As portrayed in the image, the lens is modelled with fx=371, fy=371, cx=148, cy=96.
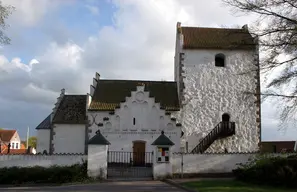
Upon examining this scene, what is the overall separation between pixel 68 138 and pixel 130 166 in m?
9.49

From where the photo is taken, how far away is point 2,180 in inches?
828

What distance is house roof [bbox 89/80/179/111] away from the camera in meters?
33.8

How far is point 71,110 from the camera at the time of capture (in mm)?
35031

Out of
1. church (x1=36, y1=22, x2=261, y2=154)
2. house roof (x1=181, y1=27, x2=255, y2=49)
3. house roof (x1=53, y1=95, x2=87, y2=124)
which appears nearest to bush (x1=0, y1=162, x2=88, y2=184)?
church (x1=36, y1=22, x2=261, y2=154)

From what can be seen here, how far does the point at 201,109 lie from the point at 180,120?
225 cm

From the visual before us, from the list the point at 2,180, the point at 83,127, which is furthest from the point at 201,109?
the point at 2,180

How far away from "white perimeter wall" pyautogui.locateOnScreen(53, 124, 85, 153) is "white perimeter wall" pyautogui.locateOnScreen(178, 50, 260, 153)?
918 centimetres

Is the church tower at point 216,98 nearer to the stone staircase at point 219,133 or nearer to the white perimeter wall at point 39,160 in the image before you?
the stone staircase at point 219,133

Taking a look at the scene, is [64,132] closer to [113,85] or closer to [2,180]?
[113,85]

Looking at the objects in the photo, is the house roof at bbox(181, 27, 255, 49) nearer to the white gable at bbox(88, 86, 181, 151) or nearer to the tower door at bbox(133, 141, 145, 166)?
the white gable at bbox(88, 86, 181, 151)

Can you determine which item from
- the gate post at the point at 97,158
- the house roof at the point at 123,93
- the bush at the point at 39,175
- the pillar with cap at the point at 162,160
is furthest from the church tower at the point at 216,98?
the bush at the point at 39,175

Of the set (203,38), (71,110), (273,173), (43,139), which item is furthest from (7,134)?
(273,173)

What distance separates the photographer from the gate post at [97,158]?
22.1m

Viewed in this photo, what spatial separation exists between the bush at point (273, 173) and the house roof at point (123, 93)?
1459cm
